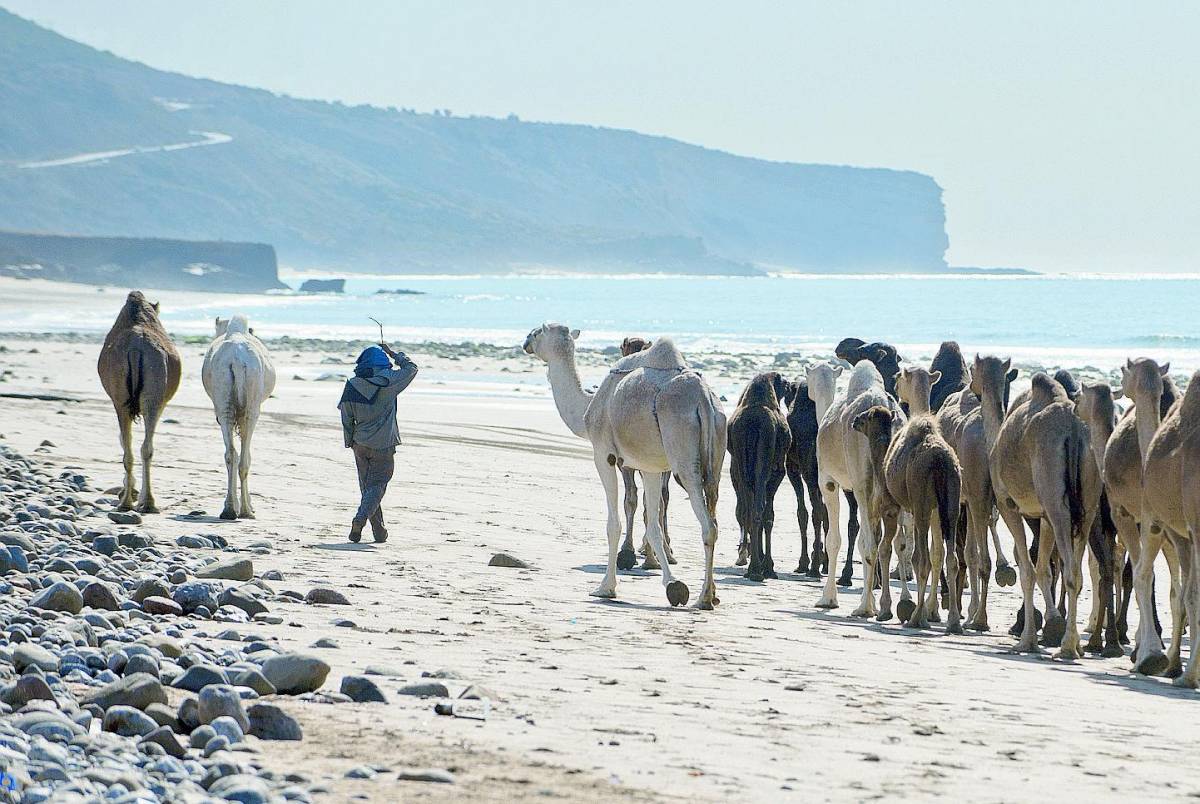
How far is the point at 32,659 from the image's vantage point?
24.2ft

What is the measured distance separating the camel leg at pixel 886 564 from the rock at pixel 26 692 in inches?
260

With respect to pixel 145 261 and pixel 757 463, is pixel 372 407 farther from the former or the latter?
pixel 145 261

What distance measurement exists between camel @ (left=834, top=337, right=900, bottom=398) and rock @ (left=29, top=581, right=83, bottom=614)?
8.55 m

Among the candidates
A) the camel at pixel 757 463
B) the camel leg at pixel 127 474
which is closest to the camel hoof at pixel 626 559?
the camel at pixel 757 463

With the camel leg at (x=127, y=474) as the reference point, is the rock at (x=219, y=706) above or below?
below

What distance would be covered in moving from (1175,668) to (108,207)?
621 ft

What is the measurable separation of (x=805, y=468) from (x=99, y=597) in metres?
7.52

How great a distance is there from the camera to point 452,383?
3647cm

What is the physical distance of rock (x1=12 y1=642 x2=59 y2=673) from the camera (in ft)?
24.0

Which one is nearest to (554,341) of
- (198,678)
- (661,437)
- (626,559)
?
(626,559)

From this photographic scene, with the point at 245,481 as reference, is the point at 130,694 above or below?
below

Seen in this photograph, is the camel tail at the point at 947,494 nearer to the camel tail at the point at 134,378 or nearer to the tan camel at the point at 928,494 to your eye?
the tan camel at the point at 928,494

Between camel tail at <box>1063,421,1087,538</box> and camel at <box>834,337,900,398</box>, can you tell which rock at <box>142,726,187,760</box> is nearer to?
camel tail at <box>1063,421,1087,538</box>

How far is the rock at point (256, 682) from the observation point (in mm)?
7559
